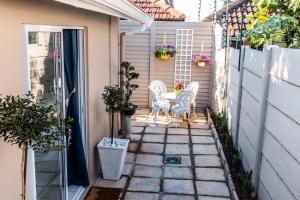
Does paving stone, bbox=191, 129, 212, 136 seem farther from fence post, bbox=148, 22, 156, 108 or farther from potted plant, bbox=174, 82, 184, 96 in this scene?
fence post, bbox=148, 22, 156, 108

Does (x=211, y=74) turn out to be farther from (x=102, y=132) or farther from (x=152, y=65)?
(x=102, y=132)

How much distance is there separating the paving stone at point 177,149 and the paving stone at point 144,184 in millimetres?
1255

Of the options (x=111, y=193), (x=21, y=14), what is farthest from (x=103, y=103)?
(x=21, y=14)

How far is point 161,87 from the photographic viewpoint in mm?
8562

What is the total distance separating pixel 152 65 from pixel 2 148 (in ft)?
23.0

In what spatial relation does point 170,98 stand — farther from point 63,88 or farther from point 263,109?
point 63,88

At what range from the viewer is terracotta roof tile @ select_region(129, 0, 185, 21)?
380 inches

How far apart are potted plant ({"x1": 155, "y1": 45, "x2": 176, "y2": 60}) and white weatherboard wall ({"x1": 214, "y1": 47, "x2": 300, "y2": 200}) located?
3609 millimetres

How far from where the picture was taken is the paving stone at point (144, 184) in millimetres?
4535

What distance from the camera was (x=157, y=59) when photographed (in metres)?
9.08

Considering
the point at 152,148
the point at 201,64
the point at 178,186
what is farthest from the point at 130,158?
the point at 201,64

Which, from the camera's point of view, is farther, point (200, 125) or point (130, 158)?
point (200, 125)

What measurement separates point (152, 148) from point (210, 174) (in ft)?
4.80

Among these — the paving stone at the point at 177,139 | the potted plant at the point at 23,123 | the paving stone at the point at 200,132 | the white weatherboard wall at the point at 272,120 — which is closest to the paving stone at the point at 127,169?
the paving stone at the point at 177,139
